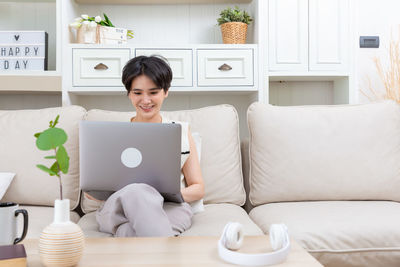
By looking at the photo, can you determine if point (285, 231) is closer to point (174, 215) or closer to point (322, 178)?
point (174, 215)

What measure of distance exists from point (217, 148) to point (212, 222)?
1.43 feet

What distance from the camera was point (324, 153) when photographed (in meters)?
1.71

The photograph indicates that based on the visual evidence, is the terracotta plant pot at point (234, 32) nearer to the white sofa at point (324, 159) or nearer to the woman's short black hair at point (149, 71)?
the white sofa at point (324, 159)

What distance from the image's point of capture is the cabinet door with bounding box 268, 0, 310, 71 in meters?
2.32

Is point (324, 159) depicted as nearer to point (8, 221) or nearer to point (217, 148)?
point (217, 148)

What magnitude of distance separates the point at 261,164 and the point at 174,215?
57 centimetres

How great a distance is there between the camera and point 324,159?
1.70 metres

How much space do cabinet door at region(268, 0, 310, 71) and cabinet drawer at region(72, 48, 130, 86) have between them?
856mm

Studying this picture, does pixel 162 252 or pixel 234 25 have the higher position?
pixel 234 25

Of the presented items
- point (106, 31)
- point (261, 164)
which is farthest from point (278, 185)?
point (106, 31)

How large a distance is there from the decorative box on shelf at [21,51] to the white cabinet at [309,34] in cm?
133

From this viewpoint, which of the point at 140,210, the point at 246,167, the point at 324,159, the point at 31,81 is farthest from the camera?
the point at 31,81

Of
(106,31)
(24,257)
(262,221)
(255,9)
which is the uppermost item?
(255,9)

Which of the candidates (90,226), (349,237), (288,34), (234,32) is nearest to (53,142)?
(90,226)
